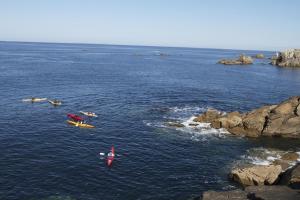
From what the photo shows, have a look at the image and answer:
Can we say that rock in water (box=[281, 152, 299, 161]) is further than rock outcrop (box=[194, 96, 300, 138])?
No

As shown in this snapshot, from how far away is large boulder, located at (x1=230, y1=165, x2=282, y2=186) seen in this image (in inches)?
1639

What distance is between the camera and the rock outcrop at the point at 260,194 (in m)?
33.1

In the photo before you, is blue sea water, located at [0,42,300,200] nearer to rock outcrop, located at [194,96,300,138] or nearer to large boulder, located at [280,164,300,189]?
rock outcrop, located at [194,96,300,138]

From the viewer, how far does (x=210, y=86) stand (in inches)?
4569

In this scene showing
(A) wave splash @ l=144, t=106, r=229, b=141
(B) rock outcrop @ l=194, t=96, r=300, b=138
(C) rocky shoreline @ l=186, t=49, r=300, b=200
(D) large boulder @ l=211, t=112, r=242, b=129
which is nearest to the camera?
(C) rocky shoreline @ l=186, t=49, r=300, b=200

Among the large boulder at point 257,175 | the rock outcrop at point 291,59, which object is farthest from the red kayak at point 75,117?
the rock outcrop at point 291,59

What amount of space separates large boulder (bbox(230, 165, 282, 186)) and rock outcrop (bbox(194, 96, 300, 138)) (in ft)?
62.6

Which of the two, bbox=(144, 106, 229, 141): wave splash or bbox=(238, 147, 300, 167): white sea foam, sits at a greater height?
bbox=(144, 106, 229, 141): wave splash

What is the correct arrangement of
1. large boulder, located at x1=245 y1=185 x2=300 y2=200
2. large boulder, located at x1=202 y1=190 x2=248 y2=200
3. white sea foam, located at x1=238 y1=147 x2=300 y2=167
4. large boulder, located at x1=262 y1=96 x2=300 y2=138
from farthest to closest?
large boulder, located at x1=262 y1=96 x2=300 y2=138
white sea foam, located at x1=238 y1=147 x2=300 y2=167
large boulder, located at x1=202 y1=190 x2=248 y2=200
large boulder, located at x1=245 y1=185 x2=300 y2=200

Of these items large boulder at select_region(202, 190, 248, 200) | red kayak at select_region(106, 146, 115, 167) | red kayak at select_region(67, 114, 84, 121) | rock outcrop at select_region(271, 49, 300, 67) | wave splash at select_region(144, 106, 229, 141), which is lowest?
red kayak at select_region(106, 146, 115, 167)

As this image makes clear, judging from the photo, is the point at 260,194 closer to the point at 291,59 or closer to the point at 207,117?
the point at 207,117

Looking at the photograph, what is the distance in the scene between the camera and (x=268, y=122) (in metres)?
62.3

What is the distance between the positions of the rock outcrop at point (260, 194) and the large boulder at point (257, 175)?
583cm

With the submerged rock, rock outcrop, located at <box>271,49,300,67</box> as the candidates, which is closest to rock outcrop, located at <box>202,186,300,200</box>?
the submerged rock
